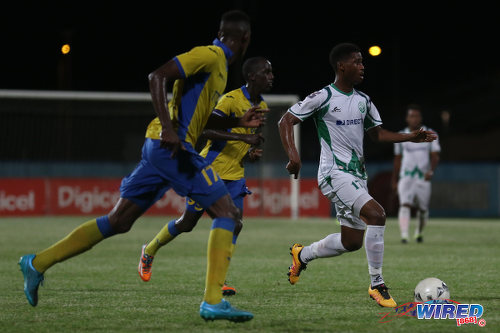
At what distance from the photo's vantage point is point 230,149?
861cm

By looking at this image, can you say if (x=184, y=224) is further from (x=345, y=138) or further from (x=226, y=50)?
(x=226, y=50)

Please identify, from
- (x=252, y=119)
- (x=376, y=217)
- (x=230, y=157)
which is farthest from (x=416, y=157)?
(x=252, y=119)

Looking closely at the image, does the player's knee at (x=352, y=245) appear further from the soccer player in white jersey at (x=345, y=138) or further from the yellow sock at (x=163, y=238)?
the yellow sock at (x=163, y=238)

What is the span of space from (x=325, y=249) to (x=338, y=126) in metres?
1.23

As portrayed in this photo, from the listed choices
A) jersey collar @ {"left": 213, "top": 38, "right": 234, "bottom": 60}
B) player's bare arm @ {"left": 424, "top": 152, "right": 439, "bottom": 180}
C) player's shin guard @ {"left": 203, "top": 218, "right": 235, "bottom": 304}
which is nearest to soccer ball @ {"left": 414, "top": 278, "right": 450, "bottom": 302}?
player's shin guard @ {"left": 203, "top": 218, "right": 235, "bottom": 304}


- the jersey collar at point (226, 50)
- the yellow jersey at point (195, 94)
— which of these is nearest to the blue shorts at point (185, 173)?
the yellow jersey at point (195, 94)

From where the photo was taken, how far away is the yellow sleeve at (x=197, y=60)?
19.1ft

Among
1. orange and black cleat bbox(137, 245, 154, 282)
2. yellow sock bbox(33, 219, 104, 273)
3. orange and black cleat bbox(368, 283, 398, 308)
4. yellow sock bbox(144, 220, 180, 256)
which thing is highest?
yellow sock bbox(33, 219, 104, 273)

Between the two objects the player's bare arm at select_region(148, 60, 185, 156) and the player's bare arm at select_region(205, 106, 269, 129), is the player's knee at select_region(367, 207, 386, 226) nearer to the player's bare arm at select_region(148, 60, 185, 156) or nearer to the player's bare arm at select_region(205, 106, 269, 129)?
the player's bare arm at select_region(205, 106, 269, 129)

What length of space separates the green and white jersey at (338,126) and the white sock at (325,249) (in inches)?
23.1

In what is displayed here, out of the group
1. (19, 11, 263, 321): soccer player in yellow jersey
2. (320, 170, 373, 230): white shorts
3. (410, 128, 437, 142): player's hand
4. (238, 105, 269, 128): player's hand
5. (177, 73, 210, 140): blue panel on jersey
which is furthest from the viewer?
(410, 128, 437, 142): player's hand

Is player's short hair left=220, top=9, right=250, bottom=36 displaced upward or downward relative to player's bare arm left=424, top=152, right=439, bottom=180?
upward

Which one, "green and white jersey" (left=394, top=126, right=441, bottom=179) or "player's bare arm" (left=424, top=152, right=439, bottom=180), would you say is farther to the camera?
"green and white jersey" (left=394, top=126, right=441, bottom=179)

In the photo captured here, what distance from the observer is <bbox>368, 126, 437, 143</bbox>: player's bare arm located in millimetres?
7433
